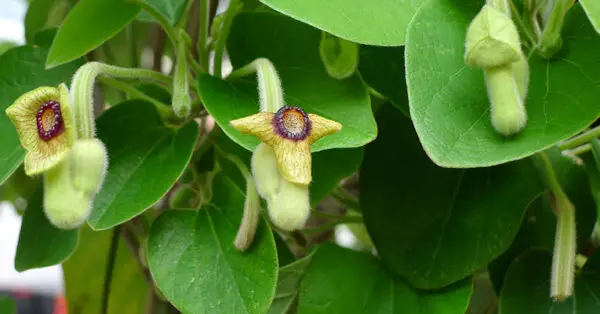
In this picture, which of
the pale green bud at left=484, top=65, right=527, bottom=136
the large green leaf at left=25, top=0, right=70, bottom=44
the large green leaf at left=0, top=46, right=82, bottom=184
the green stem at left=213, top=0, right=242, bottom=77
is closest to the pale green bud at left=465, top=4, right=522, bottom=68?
the pale green bud at left=484, top=65, right=527, bottom=136

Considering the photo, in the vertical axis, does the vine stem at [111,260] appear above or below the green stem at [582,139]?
below

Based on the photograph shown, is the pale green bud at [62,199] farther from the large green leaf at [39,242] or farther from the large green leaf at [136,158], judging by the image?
the large green leaf at [39,242]

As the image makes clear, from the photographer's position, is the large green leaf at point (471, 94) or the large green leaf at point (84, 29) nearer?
the large green leaf at point (471, 94)

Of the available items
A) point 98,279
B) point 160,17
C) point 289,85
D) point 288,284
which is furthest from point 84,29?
point 98,279

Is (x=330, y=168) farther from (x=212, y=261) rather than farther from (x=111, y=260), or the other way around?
(x=111, y=260)

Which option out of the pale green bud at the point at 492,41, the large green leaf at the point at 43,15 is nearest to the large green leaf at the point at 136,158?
the pale green bud at the point at 492,41

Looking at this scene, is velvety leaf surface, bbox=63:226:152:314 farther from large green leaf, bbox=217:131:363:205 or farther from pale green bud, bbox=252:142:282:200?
pale green bud, bbox=252:142:282:200
